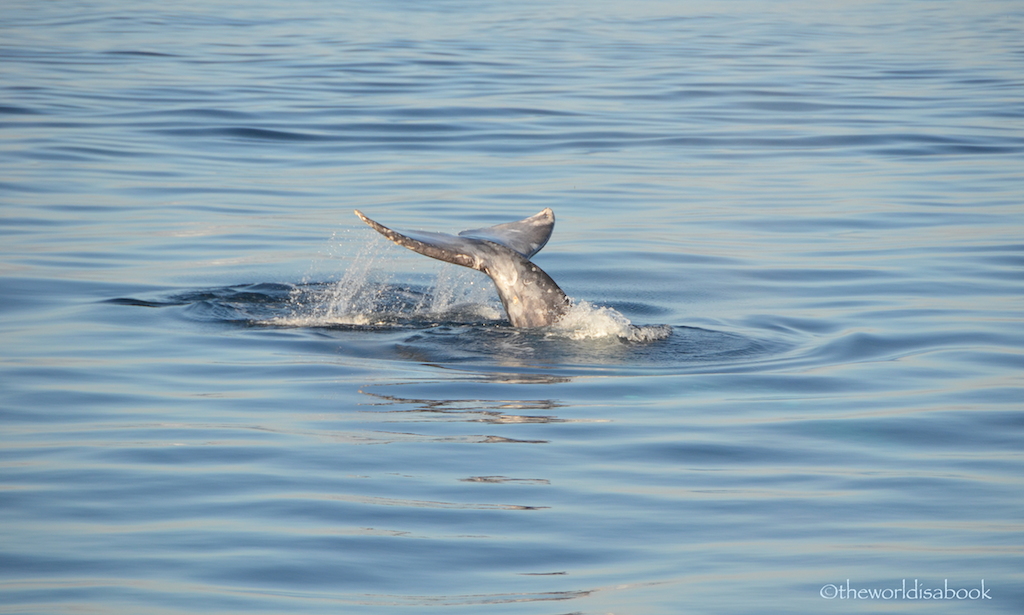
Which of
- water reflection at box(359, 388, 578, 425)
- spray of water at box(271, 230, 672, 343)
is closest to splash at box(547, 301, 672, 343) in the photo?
spray of water at box(271, 230, 672, 343)

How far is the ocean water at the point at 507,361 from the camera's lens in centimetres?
542

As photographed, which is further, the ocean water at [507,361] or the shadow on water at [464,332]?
the shadow on water at [464,332]

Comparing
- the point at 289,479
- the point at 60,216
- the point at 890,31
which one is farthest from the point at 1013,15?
the point at 289,479

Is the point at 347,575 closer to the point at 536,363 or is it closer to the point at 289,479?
the point at 289,479

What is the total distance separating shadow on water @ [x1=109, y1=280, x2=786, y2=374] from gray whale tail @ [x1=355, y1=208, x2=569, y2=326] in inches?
5.5

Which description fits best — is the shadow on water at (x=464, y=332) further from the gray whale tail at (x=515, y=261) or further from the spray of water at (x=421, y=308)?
the gray whale tail at (x=515, y=261)

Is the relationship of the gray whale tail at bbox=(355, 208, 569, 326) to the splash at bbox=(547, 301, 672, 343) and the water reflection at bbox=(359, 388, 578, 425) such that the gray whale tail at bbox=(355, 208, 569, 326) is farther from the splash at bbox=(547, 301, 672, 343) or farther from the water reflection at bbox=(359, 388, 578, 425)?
the water reflection at bbox=(359, 388, 578, 425)

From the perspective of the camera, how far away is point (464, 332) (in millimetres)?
9641

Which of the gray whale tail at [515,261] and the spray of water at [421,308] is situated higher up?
the gray whale tail at [515,261]

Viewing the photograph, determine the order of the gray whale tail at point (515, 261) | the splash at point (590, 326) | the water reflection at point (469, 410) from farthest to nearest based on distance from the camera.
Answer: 1. the splash at point (590, 326)
2. the gray whale tail at point (515, 261)
3. the water reflection at point (469, 410)

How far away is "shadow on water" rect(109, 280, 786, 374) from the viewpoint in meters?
8.94

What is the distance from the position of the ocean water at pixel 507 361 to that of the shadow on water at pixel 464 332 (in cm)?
4

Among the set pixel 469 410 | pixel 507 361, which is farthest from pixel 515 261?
pixel 469 410

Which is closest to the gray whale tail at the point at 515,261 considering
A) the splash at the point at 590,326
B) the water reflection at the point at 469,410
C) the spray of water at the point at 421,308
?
the splash at the point at 590,326
